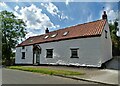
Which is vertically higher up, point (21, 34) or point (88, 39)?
point (21, 34)

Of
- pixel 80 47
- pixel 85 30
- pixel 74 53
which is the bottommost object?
pixel 74 53

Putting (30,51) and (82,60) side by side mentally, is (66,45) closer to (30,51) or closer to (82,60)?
(82,60)

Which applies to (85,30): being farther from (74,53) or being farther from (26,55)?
(26,55)

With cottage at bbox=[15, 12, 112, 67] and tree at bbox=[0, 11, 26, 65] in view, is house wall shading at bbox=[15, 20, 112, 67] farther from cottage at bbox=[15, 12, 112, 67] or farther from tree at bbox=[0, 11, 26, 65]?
tree at bbox=[0, 11, 26, 65]

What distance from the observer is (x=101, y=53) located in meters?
21.8

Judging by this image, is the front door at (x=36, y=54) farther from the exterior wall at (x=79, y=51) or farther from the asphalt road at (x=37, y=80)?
the asphalt road at (x=37, y=80)

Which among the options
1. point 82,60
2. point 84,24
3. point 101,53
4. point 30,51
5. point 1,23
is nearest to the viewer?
point 101,53

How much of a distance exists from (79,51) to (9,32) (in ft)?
78.9

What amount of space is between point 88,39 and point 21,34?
25603 mm

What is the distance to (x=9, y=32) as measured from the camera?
43438mm

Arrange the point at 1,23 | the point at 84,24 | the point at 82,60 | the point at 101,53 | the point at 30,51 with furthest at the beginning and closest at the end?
the point at 1,23 < the point at 30,51 < the point at 84,24 < the point at 82,60 < the point at 101,53

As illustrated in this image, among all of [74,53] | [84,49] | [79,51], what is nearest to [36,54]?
[74,53]

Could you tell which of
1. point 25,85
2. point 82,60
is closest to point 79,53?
point 82,60

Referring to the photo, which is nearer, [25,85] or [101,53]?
[25,85]
